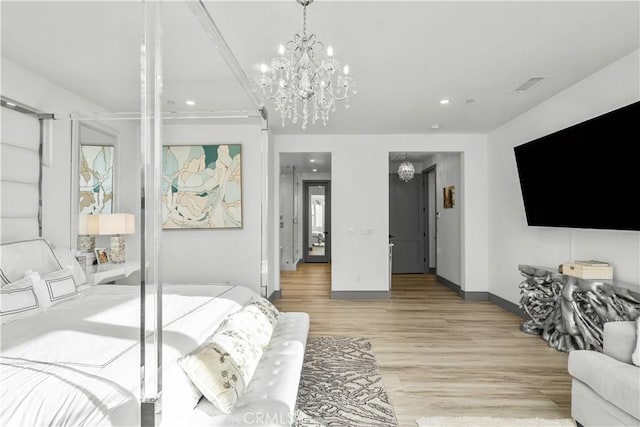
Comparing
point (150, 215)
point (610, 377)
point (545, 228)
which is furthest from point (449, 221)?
point (150, 215)

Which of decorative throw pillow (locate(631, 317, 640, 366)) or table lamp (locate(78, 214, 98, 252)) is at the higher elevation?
table lamp (locate(78, 214, 98, 252))

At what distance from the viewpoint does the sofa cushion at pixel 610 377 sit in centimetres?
164

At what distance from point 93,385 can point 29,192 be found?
1816 millimetres

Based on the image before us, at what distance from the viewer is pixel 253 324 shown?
7.07 ft

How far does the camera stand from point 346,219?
5.46m

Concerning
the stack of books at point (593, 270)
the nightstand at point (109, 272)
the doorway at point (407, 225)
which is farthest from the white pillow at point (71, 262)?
the doorway at point (407, 225)

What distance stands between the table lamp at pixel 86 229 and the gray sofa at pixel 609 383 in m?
3.82

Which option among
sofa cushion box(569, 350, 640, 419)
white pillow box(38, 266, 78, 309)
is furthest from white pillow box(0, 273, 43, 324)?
sofa cushion box(569, 350, 640, 419)

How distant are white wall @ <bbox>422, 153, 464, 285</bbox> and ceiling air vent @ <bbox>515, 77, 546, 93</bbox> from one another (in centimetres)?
221

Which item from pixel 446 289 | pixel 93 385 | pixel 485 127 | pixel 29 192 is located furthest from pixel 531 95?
pixel 29 192

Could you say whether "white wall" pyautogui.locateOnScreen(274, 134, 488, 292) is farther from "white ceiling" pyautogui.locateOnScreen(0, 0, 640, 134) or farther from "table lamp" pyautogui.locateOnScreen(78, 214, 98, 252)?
"table lamp" pyautogui.locateOnScreen(78, 214, 98, 252)

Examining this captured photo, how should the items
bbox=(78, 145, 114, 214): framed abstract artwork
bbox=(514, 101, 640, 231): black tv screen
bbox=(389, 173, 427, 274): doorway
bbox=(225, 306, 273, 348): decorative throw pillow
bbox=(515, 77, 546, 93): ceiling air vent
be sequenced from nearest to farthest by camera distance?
1. bbox=(225, 306, 273, 348): decorative throw pillow
2. bbox=(514, 101, 640, 231): black tv screen
3. bbox=(78, 145, 114, 214): framed abstract artwork
4. bbox=(515, 77, 546, 93): ceiling air vent
5. bbox=(389, 173, 427, 274): doorway

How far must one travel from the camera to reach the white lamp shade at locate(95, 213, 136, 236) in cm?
297

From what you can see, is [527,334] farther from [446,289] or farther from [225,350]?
[225,350]
